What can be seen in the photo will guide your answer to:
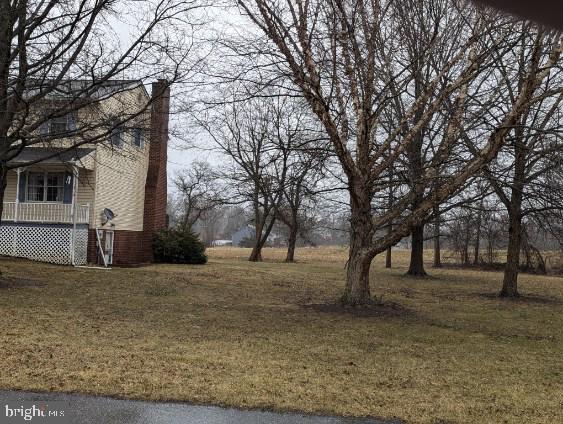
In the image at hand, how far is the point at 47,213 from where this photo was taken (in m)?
22.2

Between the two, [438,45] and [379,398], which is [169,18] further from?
[379,398]

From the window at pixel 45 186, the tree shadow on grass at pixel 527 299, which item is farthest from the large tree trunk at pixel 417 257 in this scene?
the window at pixel 45 186

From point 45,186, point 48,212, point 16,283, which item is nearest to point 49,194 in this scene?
point 45,186

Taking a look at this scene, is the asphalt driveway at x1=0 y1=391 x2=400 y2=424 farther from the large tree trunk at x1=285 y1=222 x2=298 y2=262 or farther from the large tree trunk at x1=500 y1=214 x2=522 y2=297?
the large tree trunk at x1=285 y1=222 x2=298 y2=262

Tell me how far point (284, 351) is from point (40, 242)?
16269mm

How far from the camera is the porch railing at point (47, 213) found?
22.0m

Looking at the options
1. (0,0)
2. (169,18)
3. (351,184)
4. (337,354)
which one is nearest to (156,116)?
(169,18)

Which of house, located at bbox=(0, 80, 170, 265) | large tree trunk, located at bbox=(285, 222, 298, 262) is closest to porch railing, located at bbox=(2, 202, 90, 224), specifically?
house, located at bbox=(0, 80, 170, 265)

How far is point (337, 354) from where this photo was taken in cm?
815

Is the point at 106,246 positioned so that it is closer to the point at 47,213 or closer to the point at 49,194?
the point at 47,213

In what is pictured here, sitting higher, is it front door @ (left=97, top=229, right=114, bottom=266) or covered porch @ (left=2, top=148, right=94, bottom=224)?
covered porch @ (left=2, top=148, right=94, bottom=224)

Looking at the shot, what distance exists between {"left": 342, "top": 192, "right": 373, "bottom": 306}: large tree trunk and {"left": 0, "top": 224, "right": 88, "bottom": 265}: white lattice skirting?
1272cm

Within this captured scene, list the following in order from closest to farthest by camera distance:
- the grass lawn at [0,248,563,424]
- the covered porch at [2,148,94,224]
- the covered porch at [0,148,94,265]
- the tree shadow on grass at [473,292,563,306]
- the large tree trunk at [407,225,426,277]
A: the grass lawn at [0,248,563,424], the tree shadow on grass at [473,292,563,306], the covered porch at [0,148,94,265], the covered porch at [2,148,94,224], the large tree trunk at [407,225,426,277]

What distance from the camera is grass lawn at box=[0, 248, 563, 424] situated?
19.3ft
